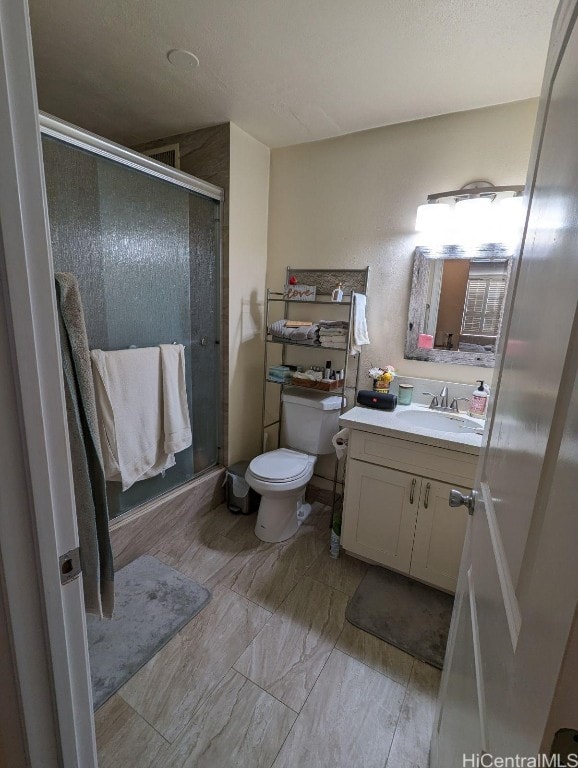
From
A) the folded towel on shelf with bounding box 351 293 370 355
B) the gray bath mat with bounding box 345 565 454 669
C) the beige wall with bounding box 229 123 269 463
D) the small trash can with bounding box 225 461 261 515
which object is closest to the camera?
the gray bath mat with bounding box 345 565 454 669

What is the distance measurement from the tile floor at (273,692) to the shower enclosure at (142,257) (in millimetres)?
789

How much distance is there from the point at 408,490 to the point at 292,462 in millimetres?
694

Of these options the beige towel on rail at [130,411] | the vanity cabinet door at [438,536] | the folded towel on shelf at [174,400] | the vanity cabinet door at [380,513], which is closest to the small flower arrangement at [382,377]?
the vanity cabinet door at [380,513]

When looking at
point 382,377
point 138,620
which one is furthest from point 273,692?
point 382,377

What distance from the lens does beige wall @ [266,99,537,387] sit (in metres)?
1.74

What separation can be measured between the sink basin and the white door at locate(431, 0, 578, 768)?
106cm

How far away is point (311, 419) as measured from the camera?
222 centimetres

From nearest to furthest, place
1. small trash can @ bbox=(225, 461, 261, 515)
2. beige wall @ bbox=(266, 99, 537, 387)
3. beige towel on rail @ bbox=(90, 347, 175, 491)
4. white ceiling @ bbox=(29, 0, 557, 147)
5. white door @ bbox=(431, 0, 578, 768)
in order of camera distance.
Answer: white door @ bbox=(431, 0, 578, 768) < white ceiling @ bbox=(29, 0, 557, 147) < beige towel on rail @ bbox=(90, 347, 175, 491) < beige wall @ bbox=(266, 99, 537, 387) < small trash can @ bbox=(225, 461, 261, 515)

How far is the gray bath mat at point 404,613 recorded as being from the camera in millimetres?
1460

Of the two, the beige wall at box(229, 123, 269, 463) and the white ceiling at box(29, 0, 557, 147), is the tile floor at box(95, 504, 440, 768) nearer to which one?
the beige wall at box(229, 123, 269, 463)

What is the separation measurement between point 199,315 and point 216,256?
379mm

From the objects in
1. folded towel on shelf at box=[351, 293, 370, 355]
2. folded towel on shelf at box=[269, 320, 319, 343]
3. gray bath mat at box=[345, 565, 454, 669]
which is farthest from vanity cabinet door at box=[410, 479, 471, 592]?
folded towel on shelf at box=[269, 320, 319, 343]

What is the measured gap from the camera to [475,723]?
0.61 metres

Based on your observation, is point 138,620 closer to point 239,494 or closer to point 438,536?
point 239,494
